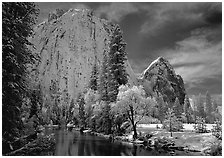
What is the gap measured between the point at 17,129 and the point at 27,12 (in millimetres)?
6789

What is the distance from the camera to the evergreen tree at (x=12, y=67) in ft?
43.1

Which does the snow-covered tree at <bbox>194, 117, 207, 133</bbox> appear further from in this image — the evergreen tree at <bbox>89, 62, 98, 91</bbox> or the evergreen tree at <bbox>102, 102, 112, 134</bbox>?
the evergreen tree at <bbox>89, 62, 98, 91</bbox>

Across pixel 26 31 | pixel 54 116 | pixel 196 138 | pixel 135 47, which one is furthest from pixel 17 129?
pixel 54 116

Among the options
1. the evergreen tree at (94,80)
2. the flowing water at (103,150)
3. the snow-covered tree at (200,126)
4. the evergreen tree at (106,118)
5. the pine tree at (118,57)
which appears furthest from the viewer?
the evergreen tree at (94,80)

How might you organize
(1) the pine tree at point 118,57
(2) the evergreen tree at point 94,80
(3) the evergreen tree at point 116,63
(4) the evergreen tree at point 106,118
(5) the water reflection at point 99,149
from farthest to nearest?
(2) the evergreen tree at point 94,80, (1) the pine tree at point 118,57, (4) the evergreen tree at point 106,118, (3) the evergreen tree at point 116,63, (5) the water reflection at point 99,149

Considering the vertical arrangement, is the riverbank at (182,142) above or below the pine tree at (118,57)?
below

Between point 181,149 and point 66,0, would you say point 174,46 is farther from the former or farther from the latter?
point 181,149

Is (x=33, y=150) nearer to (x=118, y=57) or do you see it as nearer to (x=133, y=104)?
(x=133, y=104)

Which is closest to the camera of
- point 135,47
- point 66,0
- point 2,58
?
point 2,58

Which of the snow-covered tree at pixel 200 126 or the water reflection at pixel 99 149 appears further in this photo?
the snow-covered tree at pixel 200 126

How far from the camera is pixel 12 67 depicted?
13.6 m

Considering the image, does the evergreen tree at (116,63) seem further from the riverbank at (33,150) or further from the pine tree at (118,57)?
the riverbank at (33,150)

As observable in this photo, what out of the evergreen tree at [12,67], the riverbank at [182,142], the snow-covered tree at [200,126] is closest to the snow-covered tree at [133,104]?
the riverbank at [182,142]

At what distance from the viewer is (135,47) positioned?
61.7 feet
